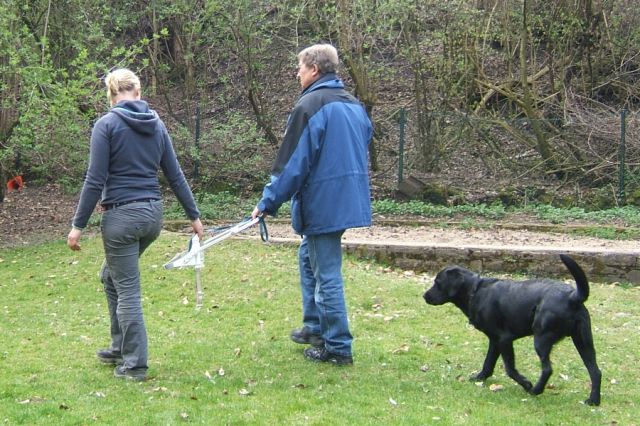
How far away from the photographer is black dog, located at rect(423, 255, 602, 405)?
521 centimetres

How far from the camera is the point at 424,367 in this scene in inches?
246

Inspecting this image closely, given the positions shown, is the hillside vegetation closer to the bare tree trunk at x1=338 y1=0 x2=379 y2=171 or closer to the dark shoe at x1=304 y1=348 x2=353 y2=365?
the bare tree trunk at x1=338 y1=0 x2=379 y2=171

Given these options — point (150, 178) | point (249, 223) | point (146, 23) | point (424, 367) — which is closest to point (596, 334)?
point (424, 367)

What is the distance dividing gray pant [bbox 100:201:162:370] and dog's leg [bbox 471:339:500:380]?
2.35 meters

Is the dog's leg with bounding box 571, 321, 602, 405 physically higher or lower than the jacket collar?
lower

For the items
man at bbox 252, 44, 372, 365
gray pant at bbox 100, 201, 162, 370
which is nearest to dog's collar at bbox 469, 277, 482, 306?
man at bbox 252, 44, 372, 365

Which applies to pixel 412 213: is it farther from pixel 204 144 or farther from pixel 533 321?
pixel 533 321

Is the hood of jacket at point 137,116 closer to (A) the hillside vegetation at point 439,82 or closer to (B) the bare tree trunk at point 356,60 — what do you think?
(A) the hillside vegetation at point 439,82

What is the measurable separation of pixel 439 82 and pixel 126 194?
11959mm

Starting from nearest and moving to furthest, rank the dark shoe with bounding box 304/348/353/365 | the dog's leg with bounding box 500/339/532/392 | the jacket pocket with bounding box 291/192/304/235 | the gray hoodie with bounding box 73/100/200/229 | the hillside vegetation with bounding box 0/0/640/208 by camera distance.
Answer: the gray hoodie with bounding box 73/100/200/229 → the dog's leg with bounding box 500/339/532/392 → the jacket pocket with bounding box 291/192/304/235 → the dark shoe with bounding box 304/348/353/365 → the hillside vegetation with bounding box 0/0/640/208

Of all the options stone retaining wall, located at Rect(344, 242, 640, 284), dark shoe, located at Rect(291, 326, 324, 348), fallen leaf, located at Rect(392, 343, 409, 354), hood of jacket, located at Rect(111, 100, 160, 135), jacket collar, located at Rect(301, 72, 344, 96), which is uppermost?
jacket collar, located at Rect(301, 72, 344, 96)

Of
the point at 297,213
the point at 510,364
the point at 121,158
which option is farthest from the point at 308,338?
the point at 121,158

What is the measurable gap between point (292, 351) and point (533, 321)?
2065 millimetres

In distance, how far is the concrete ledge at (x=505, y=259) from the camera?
35.1 ft
